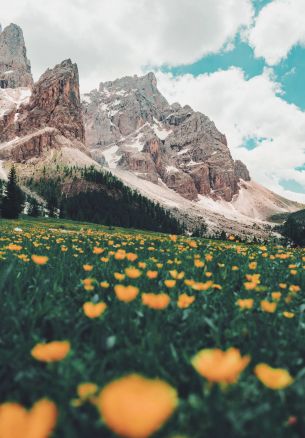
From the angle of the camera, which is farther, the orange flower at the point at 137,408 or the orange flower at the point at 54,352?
the orange flower at the point at 54,352

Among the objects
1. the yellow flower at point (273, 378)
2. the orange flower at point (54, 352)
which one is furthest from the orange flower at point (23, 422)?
the yellow flower at point (273, 378)

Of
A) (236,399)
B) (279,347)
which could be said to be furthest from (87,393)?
(279,347)

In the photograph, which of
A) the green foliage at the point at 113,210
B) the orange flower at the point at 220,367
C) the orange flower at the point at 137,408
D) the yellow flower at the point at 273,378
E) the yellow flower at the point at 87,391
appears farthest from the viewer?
the green foliage at the point at 113,210

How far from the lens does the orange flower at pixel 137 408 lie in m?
0.94

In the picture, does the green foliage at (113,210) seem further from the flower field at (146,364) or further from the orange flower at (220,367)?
the orange flower at (220,367)

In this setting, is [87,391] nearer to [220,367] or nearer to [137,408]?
[220,367]

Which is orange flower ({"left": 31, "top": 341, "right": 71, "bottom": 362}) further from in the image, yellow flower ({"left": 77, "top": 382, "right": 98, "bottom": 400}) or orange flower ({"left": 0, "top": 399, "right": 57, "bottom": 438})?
orange flower ({"left": 0, "top": 399, "right": 57, "bottom": 438})

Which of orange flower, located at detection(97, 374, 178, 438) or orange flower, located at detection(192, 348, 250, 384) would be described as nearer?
orange flower, located at detection(97, 374, 178, 438)

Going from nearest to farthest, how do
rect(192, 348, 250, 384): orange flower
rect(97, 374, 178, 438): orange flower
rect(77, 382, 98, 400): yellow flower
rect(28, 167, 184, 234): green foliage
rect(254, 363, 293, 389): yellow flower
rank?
rect(97, 374, 178, 438): orange flower, rect(192, 348, 250, 384): orange flower, rect(254, 363, 293, 389): yellow flower, rect(77, 382, 98, 400): yellow flower, rect(28, 167, 184, 234): green foliage

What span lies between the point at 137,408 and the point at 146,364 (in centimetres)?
138

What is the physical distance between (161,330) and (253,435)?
146 cm

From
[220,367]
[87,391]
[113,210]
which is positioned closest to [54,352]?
[87,391]

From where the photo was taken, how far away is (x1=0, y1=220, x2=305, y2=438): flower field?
1111mm

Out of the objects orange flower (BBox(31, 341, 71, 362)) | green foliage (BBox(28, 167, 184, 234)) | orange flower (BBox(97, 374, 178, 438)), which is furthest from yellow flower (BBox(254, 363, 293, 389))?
green foliage (BBox(28, 167, 184, 234))
